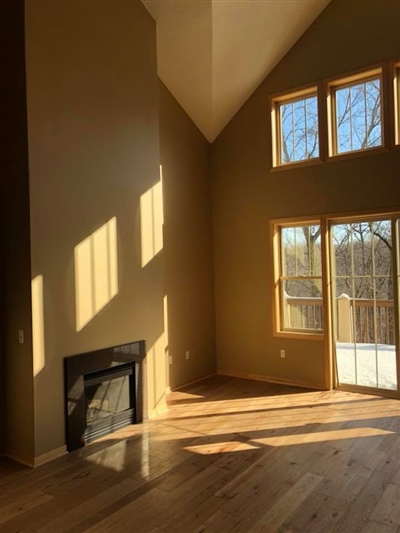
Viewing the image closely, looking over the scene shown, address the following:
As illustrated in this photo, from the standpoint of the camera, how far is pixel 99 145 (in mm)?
4086

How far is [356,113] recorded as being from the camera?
516 centimetres

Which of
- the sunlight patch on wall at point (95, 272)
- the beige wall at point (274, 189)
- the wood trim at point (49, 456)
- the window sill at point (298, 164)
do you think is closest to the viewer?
the wood trim at point (49, 456)

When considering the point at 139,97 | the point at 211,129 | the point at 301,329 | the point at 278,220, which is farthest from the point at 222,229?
the point at 139,97

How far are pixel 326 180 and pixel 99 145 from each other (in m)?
2.84

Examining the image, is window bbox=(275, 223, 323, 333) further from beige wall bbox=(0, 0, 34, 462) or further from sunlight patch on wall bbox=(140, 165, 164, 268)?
beige wall bbox=(0, 0, 34, 462)

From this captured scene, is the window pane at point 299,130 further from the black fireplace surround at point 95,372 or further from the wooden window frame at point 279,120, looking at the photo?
the black fireplace surround at point 95,372

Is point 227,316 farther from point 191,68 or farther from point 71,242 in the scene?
point 191,68

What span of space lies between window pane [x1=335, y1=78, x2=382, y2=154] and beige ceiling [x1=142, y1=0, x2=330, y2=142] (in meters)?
1.03

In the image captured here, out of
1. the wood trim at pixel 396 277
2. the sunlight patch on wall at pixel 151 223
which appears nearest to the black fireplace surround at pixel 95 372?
the sunlight patch on wall at pixel 151 223

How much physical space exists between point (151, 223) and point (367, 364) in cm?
313

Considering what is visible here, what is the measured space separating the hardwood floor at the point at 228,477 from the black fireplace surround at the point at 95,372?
0.13 m

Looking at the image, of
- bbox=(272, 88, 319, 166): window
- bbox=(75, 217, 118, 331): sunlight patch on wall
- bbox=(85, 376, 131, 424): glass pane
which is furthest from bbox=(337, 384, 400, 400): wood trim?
bbox=(75, 217, 118, 331): sunlight patch on wall

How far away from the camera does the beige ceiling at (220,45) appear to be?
470 cm

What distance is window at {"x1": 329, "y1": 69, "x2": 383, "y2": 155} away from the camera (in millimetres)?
5004
